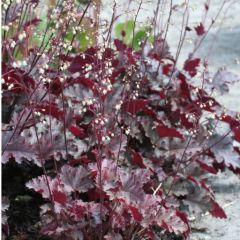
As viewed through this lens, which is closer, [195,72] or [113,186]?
[113,186]

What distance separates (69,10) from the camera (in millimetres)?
2168

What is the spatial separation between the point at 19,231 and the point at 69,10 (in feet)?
3.17

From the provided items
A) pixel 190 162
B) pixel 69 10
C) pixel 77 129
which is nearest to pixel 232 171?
pixel 190 162

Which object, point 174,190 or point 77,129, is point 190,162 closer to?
point 174,190

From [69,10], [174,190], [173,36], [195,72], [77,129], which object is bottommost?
[174,190]

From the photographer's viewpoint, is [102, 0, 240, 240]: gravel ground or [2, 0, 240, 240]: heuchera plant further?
[102, 0, 240, 240]: gravel ground

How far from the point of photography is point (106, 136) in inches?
87.3

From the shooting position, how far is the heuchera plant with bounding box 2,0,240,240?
229cm

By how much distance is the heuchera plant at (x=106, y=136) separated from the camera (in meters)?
2.29

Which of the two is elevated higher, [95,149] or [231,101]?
[231,101]

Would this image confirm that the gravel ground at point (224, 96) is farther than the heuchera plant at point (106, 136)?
Yes

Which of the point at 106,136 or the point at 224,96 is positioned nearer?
the point at 106,136

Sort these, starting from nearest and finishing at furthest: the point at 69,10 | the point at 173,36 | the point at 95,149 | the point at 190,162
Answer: the point at 69,10 < the point at 95,149 < the point at 190,162 < the point at 173,36

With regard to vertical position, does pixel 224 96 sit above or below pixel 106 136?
above
